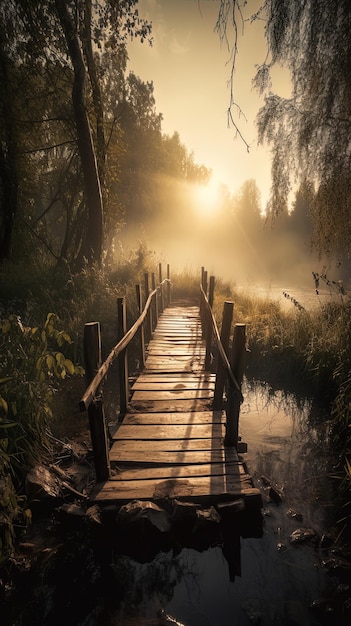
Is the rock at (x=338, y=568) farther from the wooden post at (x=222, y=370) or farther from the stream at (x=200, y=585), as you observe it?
the wooden post at (x=222, y=370)

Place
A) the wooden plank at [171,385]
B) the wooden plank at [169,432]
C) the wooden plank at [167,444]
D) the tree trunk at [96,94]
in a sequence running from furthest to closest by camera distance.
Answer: the tree trunk at [96,94] → the wooden plank at [171,385] → the wooden plank at [169,432] → the wooden plank at [167,444]

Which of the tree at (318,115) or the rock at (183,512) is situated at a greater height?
the tree at (318,115)

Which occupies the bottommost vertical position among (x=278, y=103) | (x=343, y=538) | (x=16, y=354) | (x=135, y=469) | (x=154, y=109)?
(x=343, y=538)

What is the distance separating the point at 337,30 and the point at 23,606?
942 cm

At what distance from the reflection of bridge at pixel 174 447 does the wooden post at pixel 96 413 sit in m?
0.01

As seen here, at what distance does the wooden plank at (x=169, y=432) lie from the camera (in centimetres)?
408

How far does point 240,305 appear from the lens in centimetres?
1177

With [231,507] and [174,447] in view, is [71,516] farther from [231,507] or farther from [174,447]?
[231,507]

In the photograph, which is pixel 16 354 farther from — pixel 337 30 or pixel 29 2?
pixel 29 2

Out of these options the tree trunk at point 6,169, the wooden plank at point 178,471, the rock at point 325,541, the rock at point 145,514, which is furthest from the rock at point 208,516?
the tree trunk at point 6,169

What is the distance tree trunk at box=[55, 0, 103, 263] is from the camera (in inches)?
363

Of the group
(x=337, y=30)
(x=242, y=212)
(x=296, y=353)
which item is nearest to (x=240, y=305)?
(x=296, y=353)

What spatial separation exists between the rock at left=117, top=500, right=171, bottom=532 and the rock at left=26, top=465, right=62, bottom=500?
0.89 meters

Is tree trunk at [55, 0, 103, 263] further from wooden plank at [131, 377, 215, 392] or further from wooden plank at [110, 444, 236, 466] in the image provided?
wooden plank at [110, 444, 236, 466]
